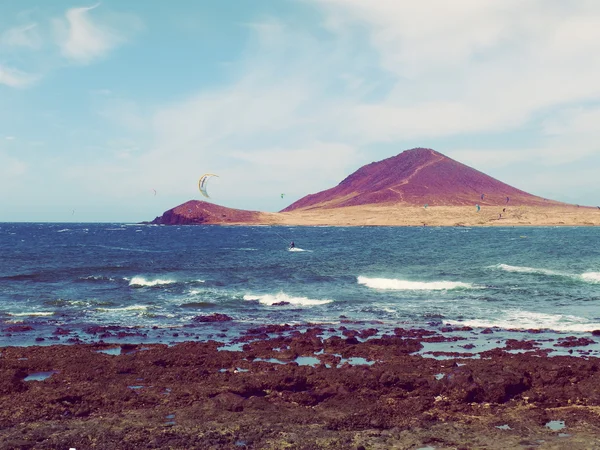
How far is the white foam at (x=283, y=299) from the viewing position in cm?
3164

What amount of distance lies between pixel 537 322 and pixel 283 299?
14929 mm

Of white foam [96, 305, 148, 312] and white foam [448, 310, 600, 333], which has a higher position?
white foam [448, 310, 600, 333]

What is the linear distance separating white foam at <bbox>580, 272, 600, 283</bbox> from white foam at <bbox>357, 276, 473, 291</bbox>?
902cm

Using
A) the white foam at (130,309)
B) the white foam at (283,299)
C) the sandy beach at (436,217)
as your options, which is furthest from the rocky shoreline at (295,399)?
the sandy beach at (436,217)

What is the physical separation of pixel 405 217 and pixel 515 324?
147 metres

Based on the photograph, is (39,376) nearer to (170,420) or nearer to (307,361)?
(170,420)

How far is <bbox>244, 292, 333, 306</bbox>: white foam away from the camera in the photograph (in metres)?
31.6

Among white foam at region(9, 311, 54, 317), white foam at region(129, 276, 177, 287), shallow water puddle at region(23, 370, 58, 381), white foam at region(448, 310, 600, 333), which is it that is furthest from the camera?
white foam at region(129, 276, 177, 287)

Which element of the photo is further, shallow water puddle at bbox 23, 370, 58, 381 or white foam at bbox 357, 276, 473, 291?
white foam at bbox 357, 276, 473, 291

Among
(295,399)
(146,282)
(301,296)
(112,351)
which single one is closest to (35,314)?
(112,351)

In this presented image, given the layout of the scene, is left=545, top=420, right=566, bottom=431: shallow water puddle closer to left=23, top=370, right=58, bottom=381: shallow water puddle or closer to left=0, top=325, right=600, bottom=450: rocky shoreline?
left=0, top=325, right=600, bottom=450: rocky shoreline

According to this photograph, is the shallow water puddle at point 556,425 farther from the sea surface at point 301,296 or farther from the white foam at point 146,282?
the white foam at point 146,282

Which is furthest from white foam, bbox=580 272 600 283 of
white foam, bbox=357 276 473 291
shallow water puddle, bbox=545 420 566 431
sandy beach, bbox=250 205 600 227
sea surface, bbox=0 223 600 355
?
sandy beach, bbox=250 205 600 227

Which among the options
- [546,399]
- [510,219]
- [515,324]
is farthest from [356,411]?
[510,219]
